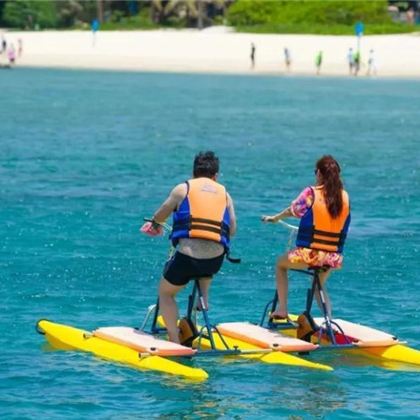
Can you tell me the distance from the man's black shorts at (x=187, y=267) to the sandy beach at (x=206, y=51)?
8116 centimetres

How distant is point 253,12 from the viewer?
374ft

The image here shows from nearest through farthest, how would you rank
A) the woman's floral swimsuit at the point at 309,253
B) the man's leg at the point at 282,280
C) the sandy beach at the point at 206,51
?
the woman's floral swimsuit at the point at 309,253 → the man's leg at the point at 282,280 → the sandy beach at the point at 206,51

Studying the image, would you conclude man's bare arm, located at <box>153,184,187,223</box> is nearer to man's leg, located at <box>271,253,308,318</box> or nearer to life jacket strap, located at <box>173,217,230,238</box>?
life jacket strap, located at <box>173,217,230,238</box>

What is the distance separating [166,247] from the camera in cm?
2197

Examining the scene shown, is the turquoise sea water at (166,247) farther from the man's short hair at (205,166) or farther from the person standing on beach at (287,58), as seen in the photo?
Answer: the person standing on beach at (287,58)

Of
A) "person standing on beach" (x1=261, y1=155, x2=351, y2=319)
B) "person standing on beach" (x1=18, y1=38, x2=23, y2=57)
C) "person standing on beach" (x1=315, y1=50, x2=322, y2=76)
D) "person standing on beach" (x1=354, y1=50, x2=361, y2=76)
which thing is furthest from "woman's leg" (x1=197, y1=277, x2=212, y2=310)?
"person standing on beach" (x1=18, y1=38, x2=23, y2=57)

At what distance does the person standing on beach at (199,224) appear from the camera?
43.2 feet

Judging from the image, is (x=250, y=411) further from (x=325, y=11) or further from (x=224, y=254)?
(x=325, y=11)

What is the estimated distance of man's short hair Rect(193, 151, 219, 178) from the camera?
13.3 m

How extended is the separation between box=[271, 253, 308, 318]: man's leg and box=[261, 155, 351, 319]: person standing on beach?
1.9 inches

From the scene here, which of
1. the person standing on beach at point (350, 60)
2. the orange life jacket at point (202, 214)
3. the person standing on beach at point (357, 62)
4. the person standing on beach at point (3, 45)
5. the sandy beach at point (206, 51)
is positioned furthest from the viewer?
the person standing on beach at point (3, 45)

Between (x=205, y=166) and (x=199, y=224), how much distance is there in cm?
52

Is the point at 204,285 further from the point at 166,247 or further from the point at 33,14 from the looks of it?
the point at 33,14

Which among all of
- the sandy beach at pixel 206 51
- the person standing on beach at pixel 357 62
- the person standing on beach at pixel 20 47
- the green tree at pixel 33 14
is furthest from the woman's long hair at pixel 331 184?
the green tree at pixel 33 14
